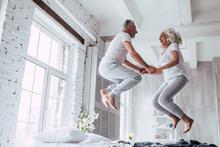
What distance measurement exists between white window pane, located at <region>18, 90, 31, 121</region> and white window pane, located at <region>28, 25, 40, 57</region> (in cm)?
56

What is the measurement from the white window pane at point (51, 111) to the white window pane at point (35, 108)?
248 millimetres

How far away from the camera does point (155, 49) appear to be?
6023 millimetres

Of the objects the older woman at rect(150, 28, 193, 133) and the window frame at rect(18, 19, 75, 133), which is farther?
the window frame at rect(18, 19, 75, 133)

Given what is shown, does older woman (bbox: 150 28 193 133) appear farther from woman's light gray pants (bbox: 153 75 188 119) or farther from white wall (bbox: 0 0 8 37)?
white wall (bbox: 0 0 8 37)

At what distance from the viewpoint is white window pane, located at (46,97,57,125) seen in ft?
12.7

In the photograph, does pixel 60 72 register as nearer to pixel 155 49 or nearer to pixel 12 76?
pixel 12 76

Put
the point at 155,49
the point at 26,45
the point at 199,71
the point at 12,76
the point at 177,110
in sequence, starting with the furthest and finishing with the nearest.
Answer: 1. the point at 199,71
2. the point at 155,49
3. the point at 26,45
4. the point at 12,76
5. the point at 177,110

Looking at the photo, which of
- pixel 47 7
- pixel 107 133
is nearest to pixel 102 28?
pixel 47 7

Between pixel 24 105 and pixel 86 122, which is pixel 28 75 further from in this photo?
pixel 86 122

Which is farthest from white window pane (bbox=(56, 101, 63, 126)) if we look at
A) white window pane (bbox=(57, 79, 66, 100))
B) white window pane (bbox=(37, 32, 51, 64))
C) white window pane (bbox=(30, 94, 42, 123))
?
white window pane (bbox=(37, 32, 51, 64))

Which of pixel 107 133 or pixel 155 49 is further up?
pixel 155 49

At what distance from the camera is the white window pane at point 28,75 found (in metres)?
3.43

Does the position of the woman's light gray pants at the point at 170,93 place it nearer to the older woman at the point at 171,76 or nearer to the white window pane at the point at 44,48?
the older woman at the point at 171,76

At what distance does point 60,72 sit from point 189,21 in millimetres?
2230
